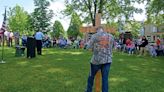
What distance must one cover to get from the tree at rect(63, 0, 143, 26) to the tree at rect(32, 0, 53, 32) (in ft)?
132

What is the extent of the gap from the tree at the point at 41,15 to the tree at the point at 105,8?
40.3m

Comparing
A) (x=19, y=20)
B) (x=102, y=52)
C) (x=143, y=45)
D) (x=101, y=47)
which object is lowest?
(x=143, y=45)

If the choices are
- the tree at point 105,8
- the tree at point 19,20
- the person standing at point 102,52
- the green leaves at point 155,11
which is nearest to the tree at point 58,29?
the tree at point 19,20

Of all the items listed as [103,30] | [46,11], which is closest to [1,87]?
[103,30]

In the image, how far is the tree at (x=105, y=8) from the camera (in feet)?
163

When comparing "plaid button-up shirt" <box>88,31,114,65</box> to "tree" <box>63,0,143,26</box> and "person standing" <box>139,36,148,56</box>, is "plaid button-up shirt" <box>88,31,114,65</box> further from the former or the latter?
"tree" <box>63,0,143,26</box>

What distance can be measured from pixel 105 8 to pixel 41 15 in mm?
42588

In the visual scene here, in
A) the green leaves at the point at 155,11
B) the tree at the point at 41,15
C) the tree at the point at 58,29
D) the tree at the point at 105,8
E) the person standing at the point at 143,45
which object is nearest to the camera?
the person standing at the point at 143,45

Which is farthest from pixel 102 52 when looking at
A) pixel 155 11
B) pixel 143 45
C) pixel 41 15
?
pixel 41 15

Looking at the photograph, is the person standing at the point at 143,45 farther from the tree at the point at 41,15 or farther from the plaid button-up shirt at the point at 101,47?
the tree at the point at 41,15

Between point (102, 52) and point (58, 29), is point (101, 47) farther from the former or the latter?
point (58, 29)

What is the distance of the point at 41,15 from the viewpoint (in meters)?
91.2

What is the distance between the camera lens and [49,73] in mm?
14719

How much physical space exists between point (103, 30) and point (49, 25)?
84175 mm
